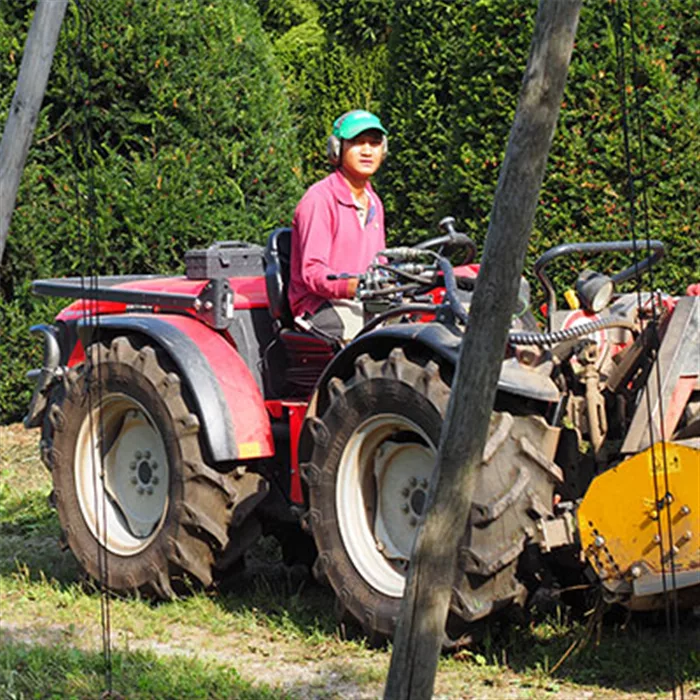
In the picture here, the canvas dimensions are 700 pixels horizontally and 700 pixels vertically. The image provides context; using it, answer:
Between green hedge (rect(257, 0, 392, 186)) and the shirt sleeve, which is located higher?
green hedge (rect(257, 0, 392, 186))

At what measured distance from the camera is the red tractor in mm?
5551

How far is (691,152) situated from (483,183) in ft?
4.41

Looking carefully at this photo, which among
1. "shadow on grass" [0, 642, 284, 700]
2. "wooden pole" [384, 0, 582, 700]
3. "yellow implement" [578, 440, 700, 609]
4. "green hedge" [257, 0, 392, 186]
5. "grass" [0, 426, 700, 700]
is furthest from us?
"green hedge" [257, 0, 392, 186]

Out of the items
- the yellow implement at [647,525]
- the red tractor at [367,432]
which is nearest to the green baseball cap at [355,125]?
the red tractor at [367,432]

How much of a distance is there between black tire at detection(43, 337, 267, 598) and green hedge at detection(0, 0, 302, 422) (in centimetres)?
308

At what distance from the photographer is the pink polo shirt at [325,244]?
6.61 m

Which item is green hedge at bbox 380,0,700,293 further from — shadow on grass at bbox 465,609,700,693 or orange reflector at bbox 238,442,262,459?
shadow on grass at bbox 465,609,700,693

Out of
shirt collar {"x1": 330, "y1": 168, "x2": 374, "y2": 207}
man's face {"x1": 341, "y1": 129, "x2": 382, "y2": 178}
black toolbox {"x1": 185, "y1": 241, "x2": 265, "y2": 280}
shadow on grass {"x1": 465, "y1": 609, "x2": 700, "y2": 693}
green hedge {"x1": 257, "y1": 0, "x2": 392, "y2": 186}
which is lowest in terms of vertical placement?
shadow on grass {"x1": 465, "y1": 609, "x2": 700, "y2": 693}

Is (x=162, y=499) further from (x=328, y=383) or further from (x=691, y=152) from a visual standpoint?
(x=691, y=152)

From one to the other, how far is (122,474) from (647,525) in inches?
109

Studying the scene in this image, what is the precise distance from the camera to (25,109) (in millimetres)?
5617

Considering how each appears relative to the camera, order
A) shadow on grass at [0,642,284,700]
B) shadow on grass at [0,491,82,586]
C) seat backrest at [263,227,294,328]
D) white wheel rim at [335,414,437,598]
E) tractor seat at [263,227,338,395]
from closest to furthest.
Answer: shadow on grass at [0,642,284,700], white wheel rim at [335,414,437,598], tractor seat at [263,227,338,395], seat backrest at [263,227,294,328], shadow on grass at [0,491,82,586]

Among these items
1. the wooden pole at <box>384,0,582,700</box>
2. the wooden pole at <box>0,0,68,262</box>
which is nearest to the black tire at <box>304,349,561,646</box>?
the wooden pole at <box>0,0,68,262</box>

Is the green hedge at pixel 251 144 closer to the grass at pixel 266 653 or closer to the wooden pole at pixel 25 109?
the grass at pixel 266 653
